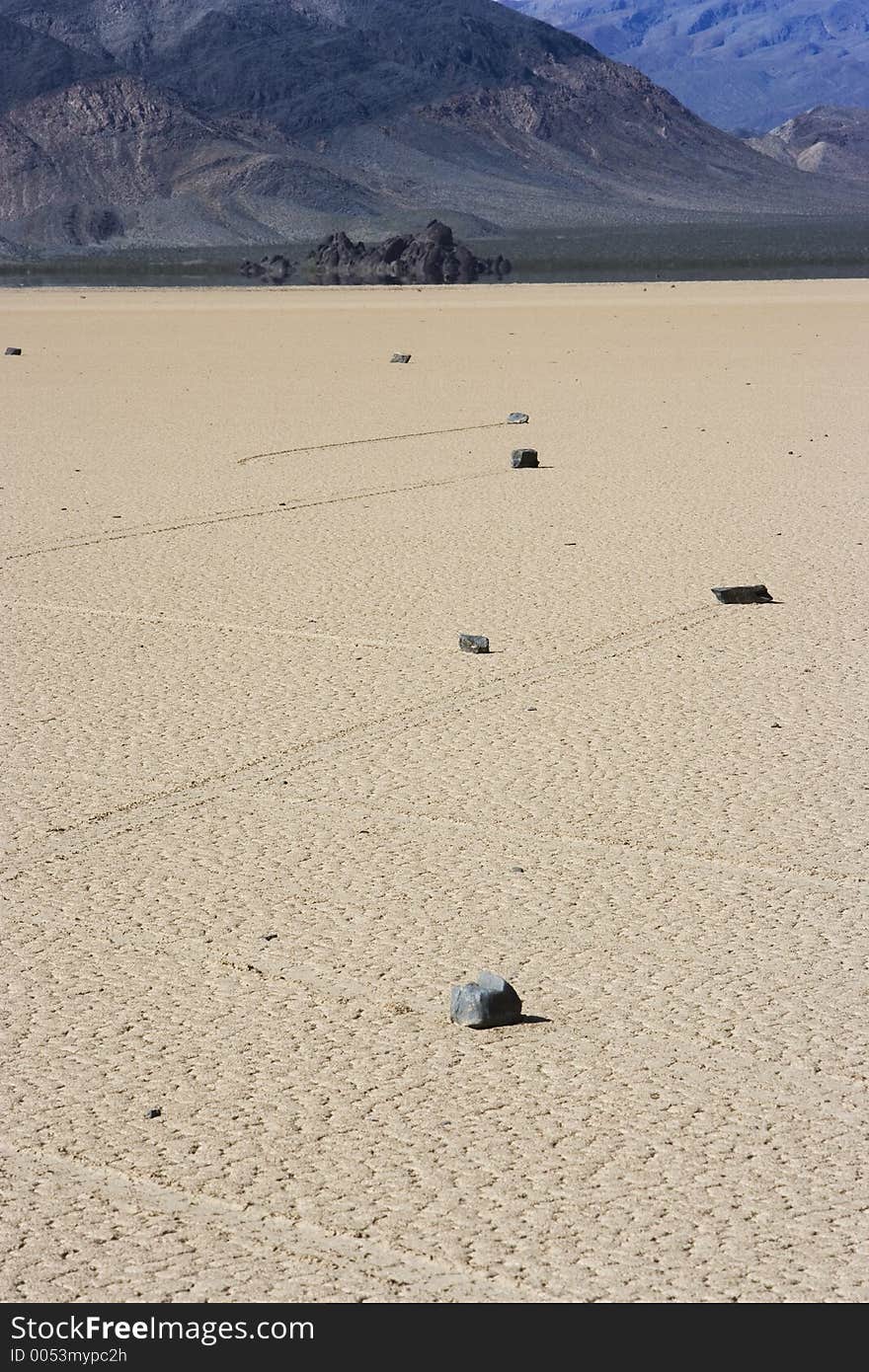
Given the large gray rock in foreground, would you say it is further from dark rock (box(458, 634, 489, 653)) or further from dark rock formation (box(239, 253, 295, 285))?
dark rock formation (box(239, 253, 295, 285))

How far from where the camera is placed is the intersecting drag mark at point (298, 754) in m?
5.50

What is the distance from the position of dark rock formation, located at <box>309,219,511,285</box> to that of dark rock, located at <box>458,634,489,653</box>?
5645cm

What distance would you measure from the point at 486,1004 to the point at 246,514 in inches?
279

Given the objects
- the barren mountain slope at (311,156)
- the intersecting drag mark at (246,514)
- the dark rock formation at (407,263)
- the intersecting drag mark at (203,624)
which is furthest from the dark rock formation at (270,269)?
the intersecting drag mark at (203,624)

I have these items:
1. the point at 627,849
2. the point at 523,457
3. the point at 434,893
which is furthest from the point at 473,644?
the point at 523,457

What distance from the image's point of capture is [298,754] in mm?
6234

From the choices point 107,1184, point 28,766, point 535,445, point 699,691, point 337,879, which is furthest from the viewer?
point 535,445

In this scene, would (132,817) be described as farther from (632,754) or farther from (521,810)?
(632,754)

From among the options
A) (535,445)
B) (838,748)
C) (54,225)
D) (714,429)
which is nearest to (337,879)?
(838,748)

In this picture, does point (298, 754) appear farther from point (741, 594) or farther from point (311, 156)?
point (311, 156)

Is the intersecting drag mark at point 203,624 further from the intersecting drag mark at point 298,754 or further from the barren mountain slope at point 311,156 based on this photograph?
the barren mountain slope at point 311,156

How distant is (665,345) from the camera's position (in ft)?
87.7

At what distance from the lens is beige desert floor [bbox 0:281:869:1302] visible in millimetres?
3486
